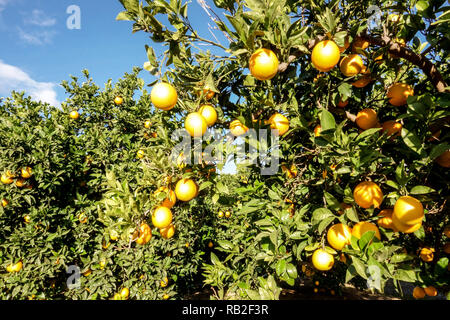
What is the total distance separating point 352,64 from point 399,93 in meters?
0.40

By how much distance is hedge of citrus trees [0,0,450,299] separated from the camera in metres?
1.10

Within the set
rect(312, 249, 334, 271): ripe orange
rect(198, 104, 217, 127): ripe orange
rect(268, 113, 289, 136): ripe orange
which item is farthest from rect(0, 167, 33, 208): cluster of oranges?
rect(312, 249, 334, 271): ripe orange

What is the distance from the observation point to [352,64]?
134 cm

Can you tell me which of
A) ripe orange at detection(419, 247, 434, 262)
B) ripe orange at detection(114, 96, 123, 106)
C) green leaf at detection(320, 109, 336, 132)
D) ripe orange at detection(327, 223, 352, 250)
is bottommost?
ripe orange at detection(419, 247, 434, 262)

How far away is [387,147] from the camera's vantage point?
4.90ft

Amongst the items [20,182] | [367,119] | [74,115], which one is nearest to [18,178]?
[20,182]

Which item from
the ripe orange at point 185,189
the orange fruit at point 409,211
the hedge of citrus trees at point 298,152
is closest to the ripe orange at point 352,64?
the hedge of citrus trees at point 298,152

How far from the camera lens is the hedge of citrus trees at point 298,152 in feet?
3.62

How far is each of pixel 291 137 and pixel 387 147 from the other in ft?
2.07

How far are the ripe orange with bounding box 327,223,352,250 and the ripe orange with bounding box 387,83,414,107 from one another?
914 millimetres

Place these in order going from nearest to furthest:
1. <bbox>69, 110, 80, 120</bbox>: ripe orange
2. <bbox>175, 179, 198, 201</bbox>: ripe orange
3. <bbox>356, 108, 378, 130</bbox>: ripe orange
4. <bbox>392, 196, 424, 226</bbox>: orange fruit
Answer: <bbox>392, 196, 424, 226</bbox>: orange fruit, <bbox>175, 179, 198, 201</bbox>: ripe orange, <bbox>356, 108, 378, 130</bbox>: ripe orange, <bbox>69, 110, 80, 120</bbox>: ripe orange

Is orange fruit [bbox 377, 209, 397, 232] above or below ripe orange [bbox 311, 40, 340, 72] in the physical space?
below

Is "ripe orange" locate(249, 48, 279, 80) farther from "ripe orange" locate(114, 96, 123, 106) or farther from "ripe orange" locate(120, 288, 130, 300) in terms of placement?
"ripe orange" locate(114, 96, 123, 106)
